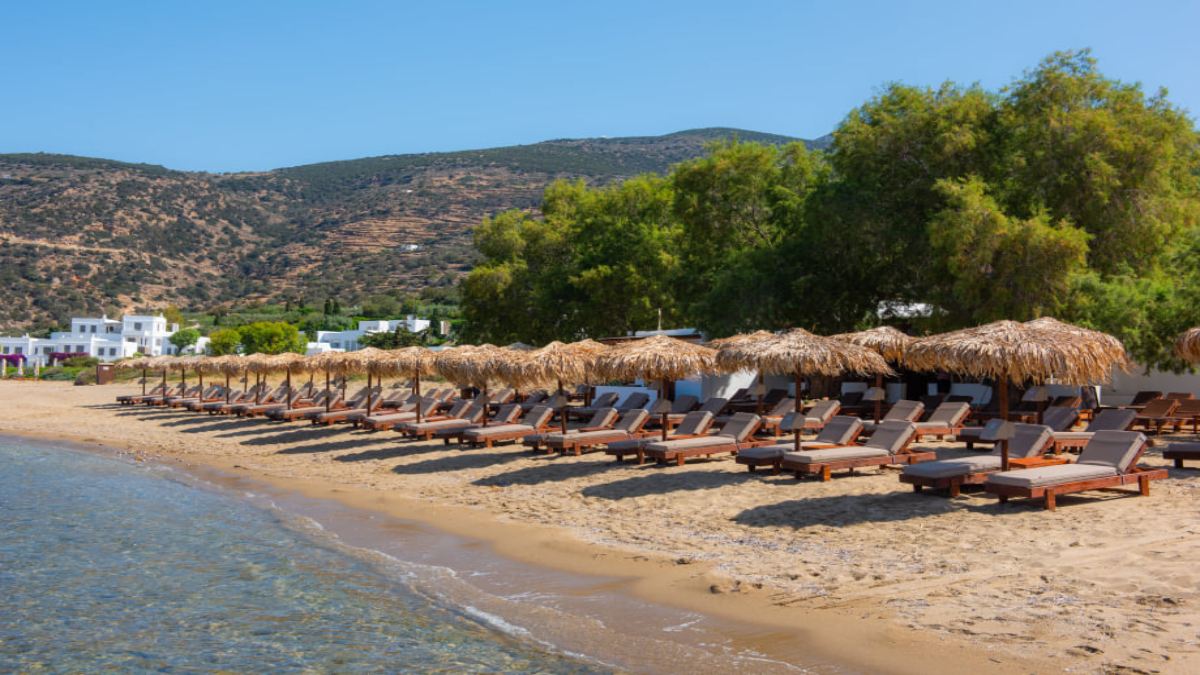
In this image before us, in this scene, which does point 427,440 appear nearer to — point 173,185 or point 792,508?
point 792,508

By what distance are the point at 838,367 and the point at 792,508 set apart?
3172 mm

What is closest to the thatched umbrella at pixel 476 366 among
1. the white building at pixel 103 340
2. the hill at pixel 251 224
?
the white building at pixel 103 340

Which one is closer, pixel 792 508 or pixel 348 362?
pixel 792 508

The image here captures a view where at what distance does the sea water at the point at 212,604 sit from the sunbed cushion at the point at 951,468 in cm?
522

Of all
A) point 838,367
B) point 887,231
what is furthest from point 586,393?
point 838,367

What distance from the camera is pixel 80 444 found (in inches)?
951

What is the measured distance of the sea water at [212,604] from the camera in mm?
7055

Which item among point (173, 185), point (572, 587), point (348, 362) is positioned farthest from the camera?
point (173, 185)

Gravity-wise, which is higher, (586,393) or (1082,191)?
(1082,191)

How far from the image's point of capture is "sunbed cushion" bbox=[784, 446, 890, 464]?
1170cm

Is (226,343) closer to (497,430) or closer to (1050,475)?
(497,430)

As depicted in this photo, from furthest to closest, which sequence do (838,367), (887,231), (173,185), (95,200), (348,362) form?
1. (173,185)
2. (95,200)
3. (348,362)
4. (887,231)
5. (838,367)

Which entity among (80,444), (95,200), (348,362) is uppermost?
(95,200)

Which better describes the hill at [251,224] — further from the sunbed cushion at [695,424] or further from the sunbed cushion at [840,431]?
the sunbed cushion at [840,431]
